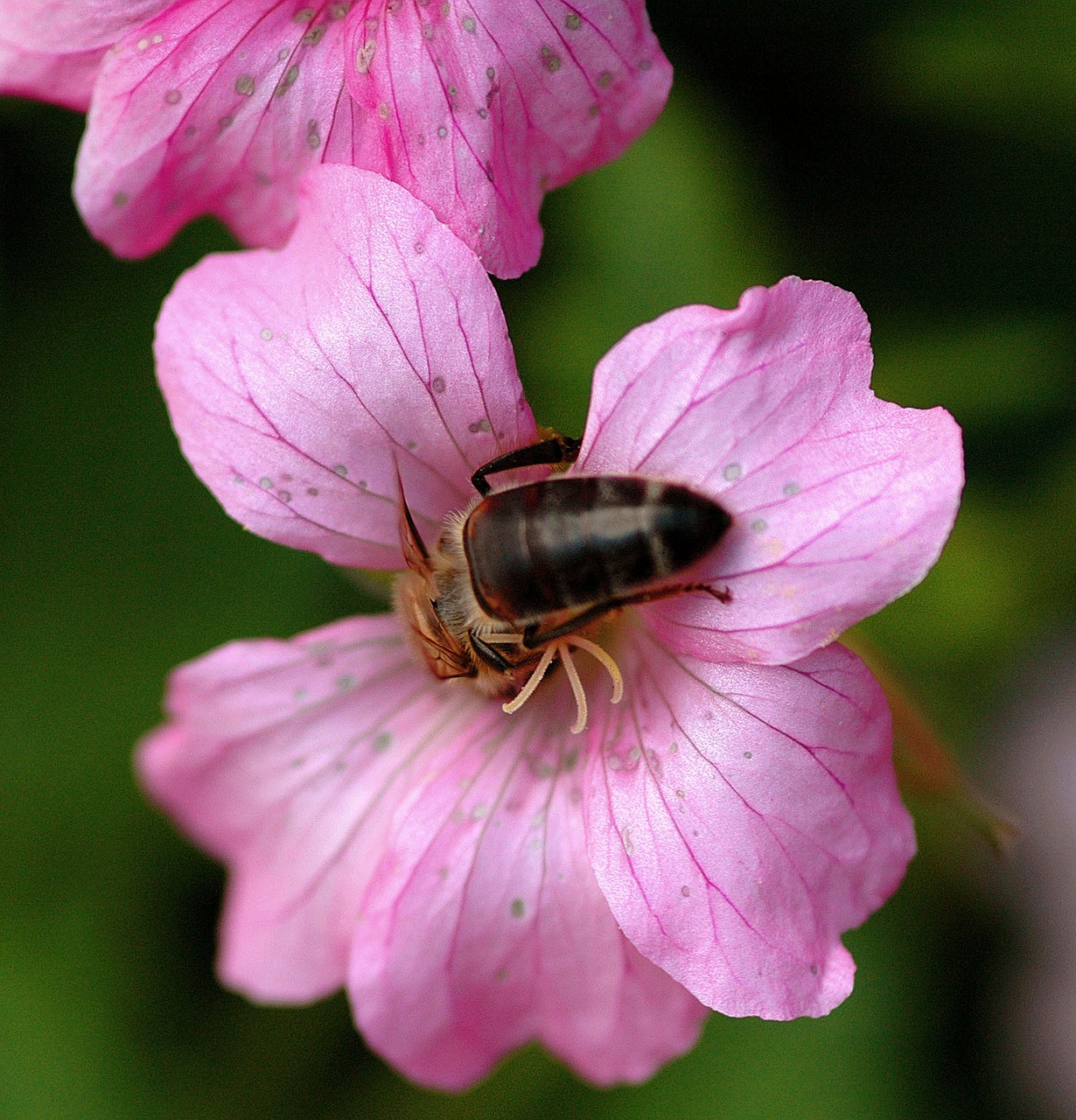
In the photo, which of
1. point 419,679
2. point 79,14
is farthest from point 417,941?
point 79,14

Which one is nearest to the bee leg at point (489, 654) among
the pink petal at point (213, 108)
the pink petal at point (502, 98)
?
the pink petal at point (502, 98)

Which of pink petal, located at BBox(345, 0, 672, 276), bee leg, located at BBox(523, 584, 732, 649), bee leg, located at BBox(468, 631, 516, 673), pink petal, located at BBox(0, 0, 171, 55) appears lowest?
bee leg, located at BBox(468, 631, 516, 673)

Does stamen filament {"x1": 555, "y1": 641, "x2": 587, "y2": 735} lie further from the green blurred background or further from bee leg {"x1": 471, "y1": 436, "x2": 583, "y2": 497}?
the green blurred background

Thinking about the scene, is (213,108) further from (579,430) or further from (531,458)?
(579,430)

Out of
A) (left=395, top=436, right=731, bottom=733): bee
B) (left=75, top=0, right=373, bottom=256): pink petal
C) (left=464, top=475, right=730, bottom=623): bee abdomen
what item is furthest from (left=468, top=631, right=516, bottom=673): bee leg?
(left=75, top=0, right=373, bottom=256): pink petal

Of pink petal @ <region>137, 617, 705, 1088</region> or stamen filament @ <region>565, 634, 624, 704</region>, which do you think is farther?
pink petal @ <region>137, 617, 705, 1088</region>

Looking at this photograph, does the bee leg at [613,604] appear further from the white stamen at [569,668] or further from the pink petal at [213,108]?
the pink petal at [213,108]
